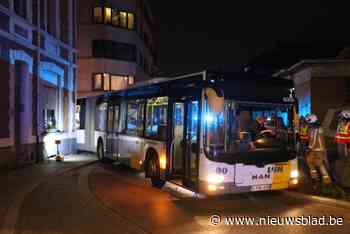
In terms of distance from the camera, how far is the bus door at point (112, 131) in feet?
48.9

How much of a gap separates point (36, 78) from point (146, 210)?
9.89m

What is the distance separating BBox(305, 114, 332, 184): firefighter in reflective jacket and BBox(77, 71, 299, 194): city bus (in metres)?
1.40

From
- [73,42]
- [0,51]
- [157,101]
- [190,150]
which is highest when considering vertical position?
[73,42]

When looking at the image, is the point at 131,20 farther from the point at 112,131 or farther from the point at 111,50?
the point at 112,131

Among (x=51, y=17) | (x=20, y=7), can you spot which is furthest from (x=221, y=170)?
(x=51, y=17)

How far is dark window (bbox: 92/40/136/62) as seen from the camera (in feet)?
112

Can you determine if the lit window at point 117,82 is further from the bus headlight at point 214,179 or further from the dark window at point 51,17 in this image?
the bus headlight at point 214,179

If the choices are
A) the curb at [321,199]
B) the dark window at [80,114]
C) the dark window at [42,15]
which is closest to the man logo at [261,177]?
the curb at [321,199]

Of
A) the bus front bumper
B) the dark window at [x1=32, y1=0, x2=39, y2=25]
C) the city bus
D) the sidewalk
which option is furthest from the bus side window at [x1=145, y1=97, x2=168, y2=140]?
the dark window at [x1=32, y1=0, x2=39, y2=25]

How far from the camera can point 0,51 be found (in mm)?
13586

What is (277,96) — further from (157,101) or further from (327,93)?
(327,93)

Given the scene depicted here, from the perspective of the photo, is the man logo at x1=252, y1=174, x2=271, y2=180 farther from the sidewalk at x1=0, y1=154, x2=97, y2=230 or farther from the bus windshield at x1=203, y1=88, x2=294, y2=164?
the sidewalk at x1=0, y1=154, x2=97, y2=230

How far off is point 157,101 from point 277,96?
3507mm

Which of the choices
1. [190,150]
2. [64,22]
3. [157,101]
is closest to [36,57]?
[64,22]
